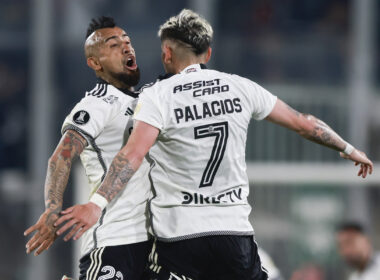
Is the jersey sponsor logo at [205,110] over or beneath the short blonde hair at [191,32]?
beneath

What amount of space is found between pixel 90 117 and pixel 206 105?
48 cm

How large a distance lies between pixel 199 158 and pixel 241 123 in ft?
0.77

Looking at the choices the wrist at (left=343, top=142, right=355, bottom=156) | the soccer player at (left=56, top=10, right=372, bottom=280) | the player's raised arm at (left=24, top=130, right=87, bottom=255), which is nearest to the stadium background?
the wrist at (left=343, top=142, right=355, bottom=156)

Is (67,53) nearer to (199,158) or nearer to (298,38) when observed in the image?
(298,38)

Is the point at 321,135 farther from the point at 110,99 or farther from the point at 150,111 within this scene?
the point at 110,99

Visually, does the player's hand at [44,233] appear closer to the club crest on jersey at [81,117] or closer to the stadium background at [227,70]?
the club crest on jersey at [81,117]

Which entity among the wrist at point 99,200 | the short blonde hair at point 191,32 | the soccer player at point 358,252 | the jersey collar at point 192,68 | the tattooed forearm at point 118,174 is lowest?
the soccer player at point 358,252

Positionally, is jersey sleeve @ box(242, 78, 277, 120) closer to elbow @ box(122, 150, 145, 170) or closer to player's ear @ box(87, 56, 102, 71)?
elbow @ box(122, 150, 145, 170)

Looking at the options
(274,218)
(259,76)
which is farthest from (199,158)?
(259,76)

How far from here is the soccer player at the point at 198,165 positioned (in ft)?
12.5

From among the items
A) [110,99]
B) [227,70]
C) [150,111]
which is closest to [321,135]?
[150,111]

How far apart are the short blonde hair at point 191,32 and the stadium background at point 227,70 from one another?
186 inches

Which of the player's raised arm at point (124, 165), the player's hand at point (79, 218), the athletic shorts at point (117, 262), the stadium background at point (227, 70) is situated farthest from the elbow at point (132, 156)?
the stadium background at point (227, 70)

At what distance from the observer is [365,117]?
9.52m
